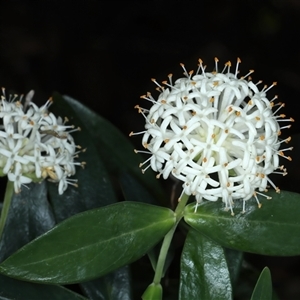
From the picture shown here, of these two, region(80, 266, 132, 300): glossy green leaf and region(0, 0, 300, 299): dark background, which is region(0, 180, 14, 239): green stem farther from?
region(0, 0, 300, 299): dark background

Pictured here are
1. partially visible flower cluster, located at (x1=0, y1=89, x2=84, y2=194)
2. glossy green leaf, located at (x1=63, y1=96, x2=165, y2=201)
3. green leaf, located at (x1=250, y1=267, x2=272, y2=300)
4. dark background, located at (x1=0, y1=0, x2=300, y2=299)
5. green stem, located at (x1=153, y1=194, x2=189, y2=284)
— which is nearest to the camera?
green leaf, located at (x1=250, y1=267, x2=272, y2=300)

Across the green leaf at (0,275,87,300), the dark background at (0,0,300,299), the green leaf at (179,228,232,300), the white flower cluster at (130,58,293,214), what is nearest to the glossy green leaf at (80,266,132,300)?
the green leaf at (0,275,87,300)

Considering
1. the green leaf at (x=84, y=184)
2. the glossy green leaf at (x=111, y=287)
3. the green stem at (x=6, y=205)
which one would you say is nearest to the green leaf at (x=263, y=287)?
the glossy green leaf at (x=111, y=287)

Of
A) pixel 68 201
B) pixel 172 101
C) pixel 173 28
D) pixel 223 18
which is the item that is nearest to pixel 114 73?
pixel 173 28

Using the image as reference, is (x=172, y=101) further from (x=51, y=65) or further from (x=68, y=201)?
(x=51, y=65)

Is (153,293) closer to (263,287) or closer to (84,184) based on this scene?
(263,287)

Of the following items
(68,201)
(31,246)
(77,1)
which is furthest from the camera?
Result: (77,1)

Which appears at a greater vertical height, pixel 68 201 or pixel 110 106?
pixel 110 106
